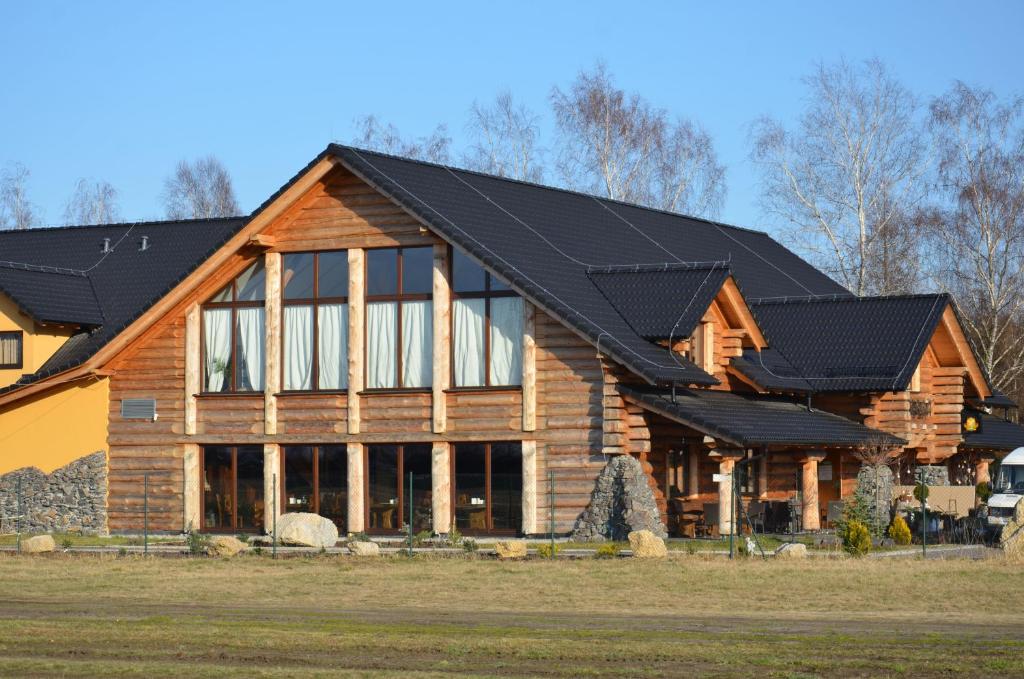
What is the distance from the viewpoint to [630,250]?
143ft

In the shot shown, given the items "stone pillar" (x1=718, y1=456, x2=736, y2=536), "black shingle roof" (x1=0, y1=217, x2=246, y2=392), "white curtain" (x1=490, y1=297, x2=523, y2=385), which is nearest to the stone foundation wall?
"black shingle roof" (x1=0, y1=217, x2=246, y2=392)

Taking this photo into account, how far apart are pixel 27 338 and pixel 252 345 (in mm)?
6615

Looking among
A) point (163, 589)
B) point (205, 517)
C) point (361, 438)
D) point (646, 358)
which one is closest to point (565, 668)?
point (163, 589)

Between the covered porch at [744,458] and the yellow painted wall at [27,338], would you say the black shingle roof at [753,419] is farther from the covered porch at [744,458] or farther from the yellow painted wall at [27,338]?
the yellow painted wall at [27,338]

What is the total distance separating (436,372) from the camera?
1465 inches

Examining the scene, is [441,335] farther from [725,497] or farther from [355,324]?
[725,497]

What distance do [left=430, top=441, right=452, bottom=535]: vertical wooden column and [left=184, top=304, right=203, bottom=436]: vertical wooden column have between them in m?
6.21

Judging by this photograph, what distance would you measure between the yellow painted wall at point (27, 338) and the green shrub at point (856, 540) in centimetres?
2151

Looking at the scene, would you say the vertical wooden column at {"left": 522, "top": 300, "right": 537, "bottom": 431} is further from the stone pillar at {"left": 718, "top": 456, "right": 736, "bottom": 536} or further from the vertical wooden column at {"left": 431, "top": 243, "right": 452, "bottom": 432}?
the stone pillar at {"left": 718, "top": 456, "right": 736, "bottom": 536}

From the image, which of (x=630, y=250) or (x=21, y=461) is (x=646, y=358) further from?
(x=21, y=461)

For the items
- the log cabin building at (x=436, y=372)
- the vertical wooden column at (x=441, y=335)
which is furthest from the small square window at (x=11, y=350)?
the vertical wooden column at (x=441, y=335)

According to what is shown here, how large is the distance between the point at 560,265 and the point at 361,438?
19.3 ft

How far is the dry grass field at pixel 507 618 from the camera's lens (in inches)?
681

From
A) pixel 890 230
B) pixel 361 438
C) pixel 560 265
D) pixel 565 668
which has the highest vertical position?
pixel 890 230
